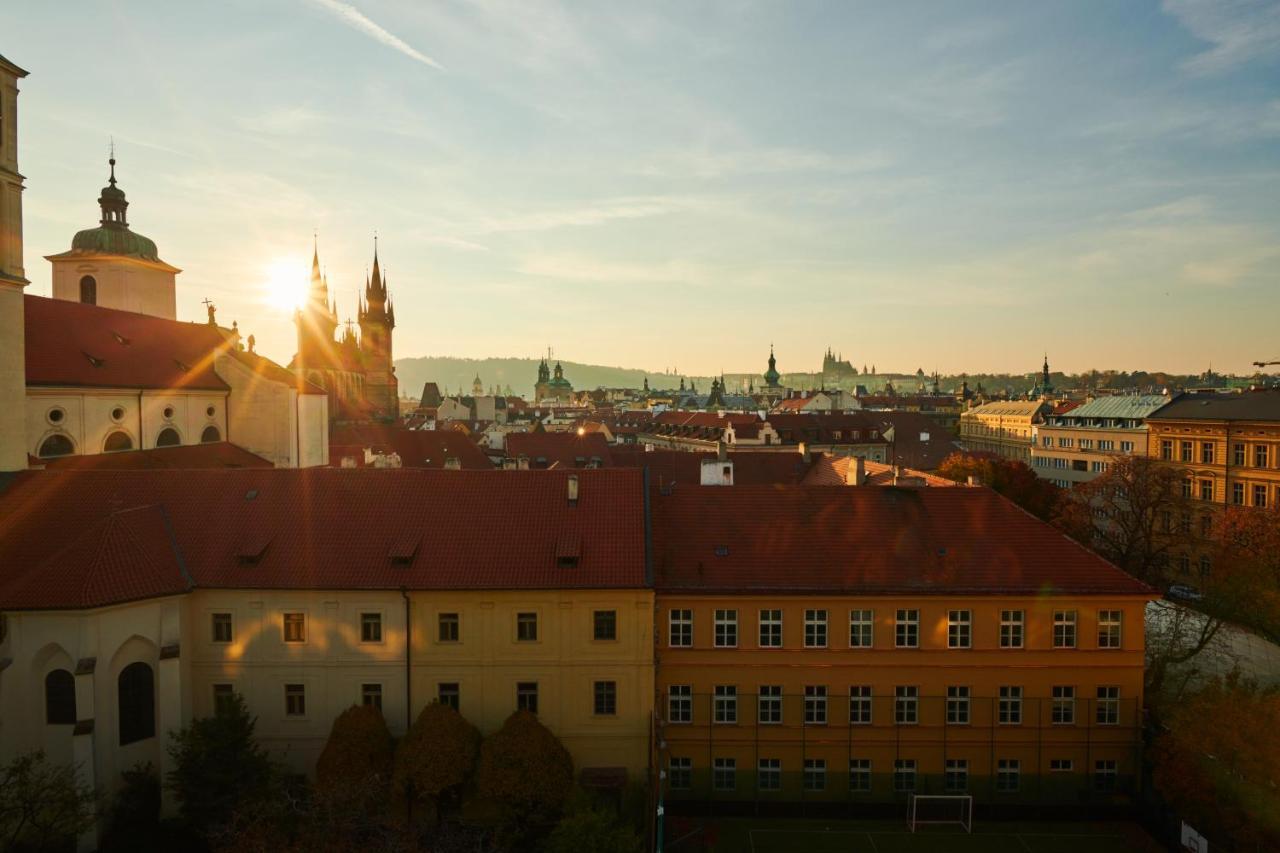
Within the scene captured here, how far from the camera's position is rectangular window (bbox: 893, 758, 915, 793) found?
88.3 feet

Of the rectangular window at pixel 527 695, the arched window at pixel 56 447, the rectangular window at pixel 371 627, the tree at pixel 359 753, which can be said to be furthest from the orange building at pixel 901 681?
the arched window at pixel 56 447

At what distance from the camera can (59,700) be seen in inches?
915

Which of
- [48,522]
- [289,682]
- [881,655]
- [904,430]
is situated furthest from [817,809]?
[904,430]

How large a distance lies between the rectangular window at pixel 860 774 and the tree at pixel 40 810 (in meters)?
20.9

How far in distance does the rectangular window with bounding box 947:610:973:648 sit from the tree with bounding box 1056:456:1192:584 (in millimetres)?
19796

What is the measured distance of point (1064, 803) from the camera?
26.7 m

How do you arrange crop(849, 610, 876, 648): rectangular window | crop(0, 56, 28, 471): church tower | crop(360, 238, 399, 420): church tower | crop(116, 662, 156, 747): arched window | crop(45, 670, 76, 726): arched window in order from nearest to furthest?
crop(45, 670, 76, 726): arched window → crop(116, 662, 156, 747): arched window → crop(849, 610, 876, 648): rectangular window → crop(0, 56, 28, 471): church tower → crop(360, 238, 399, 420): church tower

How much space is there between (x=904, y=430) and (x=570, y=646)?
254ft

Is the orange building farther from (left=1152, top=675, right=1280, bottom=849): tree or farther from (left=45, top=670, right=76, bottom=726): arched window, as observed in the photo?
(left=45, top=670, right=76, bottom=726): arched window

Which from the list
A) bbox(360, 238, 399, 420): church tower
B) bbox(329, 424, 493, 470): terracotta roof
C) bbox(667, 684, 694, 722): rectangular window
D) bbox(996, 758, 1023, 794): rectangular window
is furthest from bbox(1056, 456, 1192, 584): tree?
bbox(360, 238, 399, 420): church tower

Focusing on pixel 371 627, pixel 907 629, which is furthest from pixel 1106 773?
pixel 371 627

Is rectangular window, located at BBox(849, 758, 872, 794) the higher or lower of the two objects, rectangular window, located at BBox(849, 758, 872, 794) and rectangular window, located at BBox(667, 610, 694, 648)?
the lower

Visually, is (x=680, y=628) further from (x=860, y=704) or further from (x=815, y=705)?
(x=860, y=704)

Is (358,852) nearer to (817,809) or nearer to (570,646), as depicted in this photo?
(570,646)
